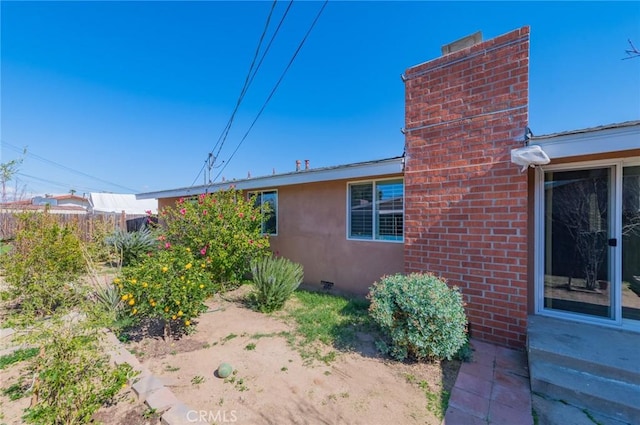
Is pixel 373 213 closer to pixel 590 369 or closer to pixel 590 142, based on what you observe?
pixel 590 142

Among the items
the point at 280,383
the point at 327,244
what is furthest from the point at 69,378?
the point at 327,244

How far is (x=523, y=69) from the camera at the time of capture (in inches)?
149

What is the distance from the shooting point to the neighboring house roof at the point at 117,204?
2314 centimetres

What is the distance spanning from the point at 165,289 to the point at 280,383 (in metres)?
2.12

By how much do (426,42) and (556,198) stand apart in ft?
14.4

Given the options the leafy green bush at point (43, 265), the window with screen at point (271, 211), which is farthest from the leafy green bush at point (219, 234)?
the leafy green bush at point (43, 265)

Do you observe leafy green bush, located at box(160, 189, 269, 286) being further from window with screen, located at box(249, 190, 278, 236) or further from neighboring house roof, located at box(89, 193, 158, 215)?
neighboring house roof, located at box(89, 193, 158, 215)

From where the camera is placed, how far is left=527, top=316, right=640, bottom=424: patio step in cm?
254

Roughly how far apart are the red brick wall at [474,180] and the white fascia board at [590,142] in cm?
40

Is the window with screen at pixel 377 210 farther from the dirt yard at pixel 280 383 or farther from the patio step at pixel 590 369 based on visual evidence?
the patio step at pixel 590 369

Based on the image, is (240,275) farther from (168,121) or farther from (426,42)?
(168,121)

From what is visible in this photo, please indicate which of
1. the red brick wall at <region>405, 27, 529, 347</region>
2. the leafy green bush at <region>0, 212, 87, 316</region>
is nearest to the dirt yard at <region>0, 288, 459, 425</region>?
the red brick wall at <region>405, 27, 529, 347</region>

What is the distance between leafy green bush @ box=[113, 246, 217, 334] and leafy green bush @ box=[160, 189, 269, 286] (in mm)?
1979

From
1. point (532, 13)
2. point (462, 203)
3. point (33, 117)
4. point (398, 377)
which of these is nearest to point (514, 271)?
point (462, 203)
